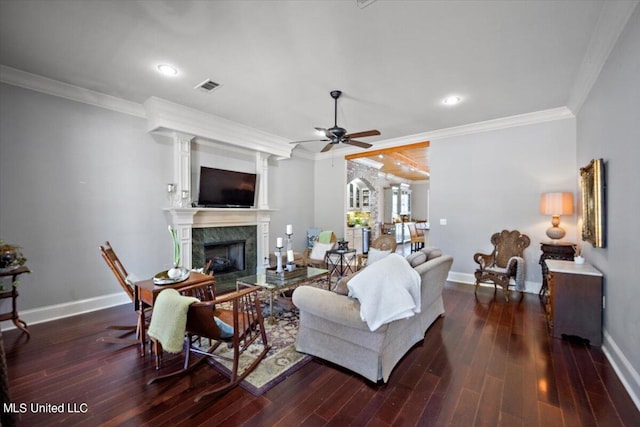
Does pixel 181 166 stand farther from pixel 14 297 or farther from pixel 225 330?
pixel 225 330

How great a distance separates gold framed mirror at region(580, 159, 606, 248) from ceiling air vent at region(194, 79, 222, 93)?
14.0 ft

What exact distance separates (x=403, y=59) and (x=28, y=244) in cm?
473

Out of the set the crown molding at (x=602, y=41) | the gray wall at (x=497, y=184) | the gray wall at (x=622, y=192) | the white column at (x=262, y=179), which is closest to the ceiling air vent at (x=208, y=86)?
the white column at (x=262, y=179)

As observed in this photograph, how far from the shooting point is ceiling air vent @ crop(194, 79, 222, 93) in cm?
345

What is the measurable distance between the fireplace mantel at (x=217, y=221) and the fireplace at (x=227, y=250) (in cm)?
10

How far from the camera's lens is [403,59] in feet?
9.62

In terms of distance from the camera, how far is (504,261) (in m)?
4.59

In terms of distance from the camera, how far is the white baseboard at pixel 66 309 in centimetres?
328

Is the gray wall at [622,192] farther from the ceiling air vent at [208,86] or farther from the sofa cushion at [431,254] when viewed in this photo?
the ceiling air vent at [208,86]

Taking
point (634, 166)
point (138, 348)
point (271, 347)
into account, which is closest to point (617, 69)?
point (634, 166)

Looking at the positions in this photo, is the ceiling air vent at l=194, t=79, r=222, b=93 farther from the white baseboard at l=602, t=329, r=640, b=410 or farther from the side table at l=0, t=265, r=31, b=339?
the white baseboard at l=602, t=329, r=640, b=410

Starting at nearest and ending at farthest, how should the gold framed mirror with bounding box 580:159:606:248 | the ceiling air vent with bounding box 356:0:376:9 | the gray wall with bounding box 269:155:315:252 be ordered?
the ceiling air vent with bounding box 356:0:376:9
the gold framed mirror with bounding box 580:159:606:248
the gray wall with bounding box 269:155:315:252

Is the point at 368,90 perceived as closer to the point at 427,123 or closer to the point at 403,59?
the point at 403,59

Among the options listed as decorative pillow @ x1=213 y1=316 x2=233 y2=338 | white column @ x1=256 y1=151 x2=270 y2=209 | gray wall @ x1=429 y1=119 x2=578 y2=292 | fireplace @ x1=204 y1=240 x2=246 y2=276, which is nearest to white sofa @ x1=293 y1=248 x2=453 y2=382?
decorative pillow @ x1=213 y1=316 x2=233 y2=338
